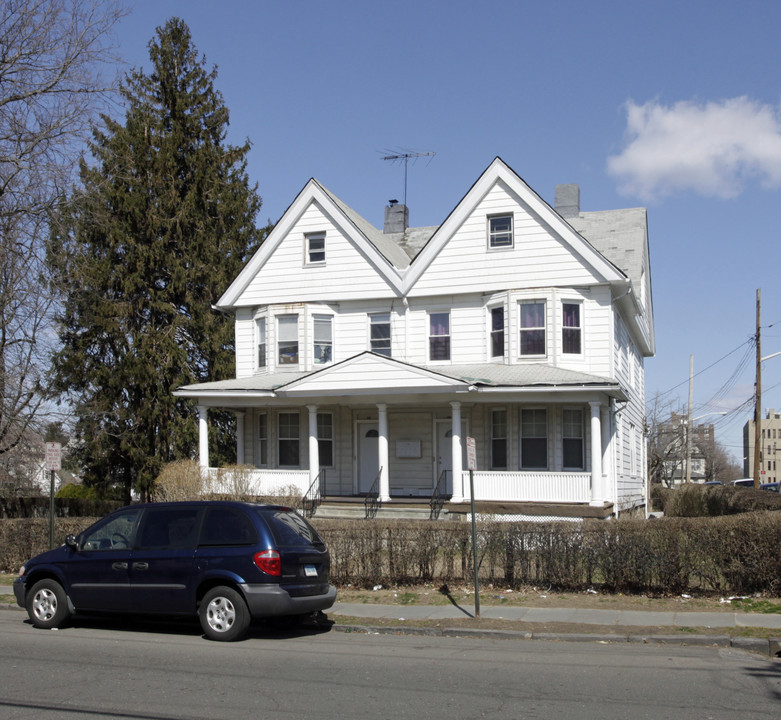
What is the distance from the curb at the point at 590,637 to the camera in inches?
401

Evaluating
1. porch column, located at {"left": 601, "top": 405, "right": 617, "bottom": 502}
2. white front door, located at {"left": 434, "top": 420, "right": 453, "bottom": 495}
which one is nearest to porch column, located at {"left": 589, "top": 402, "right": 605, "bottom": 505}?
porch column, located at {"left": 601, "top": 405, "right": 617, "bottom": 502}

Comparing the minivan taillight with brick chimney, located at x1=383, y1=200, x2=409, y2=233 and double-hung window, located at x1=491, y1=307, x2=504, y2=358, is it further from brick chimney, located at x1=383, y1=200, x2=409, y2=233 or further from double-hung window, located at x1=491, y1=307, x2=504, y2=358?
brick chimney, located at x1=383, y1=200, x2=409, y2=233

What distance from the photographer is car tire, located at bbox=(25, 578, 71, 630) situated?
11648 millimetres

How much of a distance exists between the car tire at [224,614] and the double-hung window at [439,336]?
47.8 ft

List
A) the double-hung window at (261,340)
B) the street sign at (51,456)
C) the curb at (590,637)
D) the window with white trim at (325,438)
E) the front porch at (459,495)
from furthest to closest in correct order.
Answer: the double-hung window at (261,340), the window with white trim at (325,438), the front porch at (459,495), the street sign at (51,456), the curb at (590,637)

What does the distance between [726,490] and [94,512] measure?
20.8 metres

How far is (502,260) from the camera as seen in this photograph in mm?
23594

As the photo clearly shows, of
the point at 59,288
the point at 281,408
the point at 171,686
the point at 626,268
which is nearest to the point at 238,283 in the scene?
the point at 281,408

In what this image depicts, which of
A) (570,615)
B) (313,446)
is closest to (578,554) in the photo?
(570,615)

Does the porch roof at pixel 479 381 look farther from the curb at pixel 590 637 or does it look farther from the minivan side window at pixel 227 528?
the minivan side window at pixel 227 528

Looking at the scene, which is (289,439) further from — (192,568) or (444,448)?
(192,568)

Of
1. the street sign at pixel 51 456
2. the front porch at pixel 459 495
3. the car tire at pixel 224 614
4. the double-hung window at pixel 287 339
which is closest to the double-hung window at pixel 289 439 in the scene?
the double-hung window at pixel 287 339

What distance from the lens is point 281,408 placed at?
2591cm

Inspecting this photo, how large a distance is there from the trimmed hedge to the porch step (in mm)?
7025
